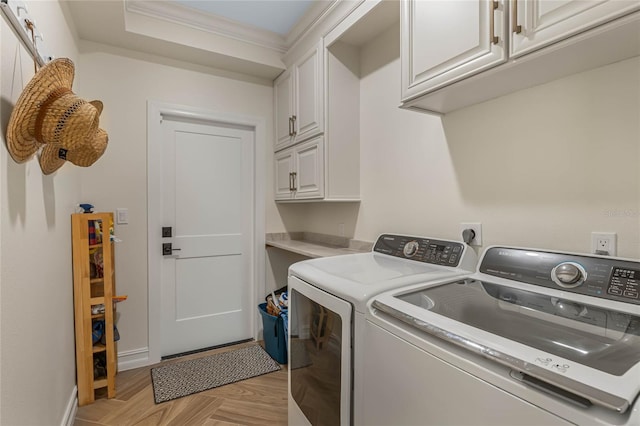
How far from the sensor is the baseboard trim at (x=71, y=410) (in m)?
1.69

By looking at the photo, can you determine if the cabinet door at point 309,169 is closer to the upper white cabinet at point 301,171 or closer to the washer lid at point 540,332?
the upper white cabinet at point 301,171

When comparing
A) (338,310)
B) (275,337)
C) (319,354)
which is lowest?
(275,337)

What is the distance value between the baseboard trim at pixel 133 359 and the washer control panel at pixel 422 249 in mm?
2027

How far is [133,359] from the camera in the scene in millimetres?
2426

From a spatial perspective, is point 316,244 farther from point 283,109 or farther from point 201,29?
point 201,29

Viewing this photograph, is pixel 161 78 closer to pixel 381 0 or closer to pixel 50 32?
pixel 50 32

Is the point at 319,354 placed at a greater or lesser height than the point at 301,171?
lesser

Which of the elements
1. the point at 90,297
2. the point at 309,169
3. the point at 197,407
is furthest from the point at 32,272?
the point at 309,169

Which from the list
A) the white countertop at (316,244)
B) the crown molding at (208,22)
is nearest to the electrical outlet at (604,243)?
the white countertop at (316,244)

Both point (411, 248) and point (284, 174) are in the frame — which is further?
point (284, 174)

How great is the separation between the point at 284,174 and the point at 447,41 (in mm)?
1791

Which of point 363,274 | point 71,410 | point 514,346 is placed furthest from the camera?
point 71,410

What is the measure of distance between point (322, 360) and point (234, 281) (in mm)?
1771

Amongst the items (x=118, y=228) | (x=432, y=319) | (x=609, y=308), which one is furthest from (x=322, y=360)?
(x=118, y=228)
